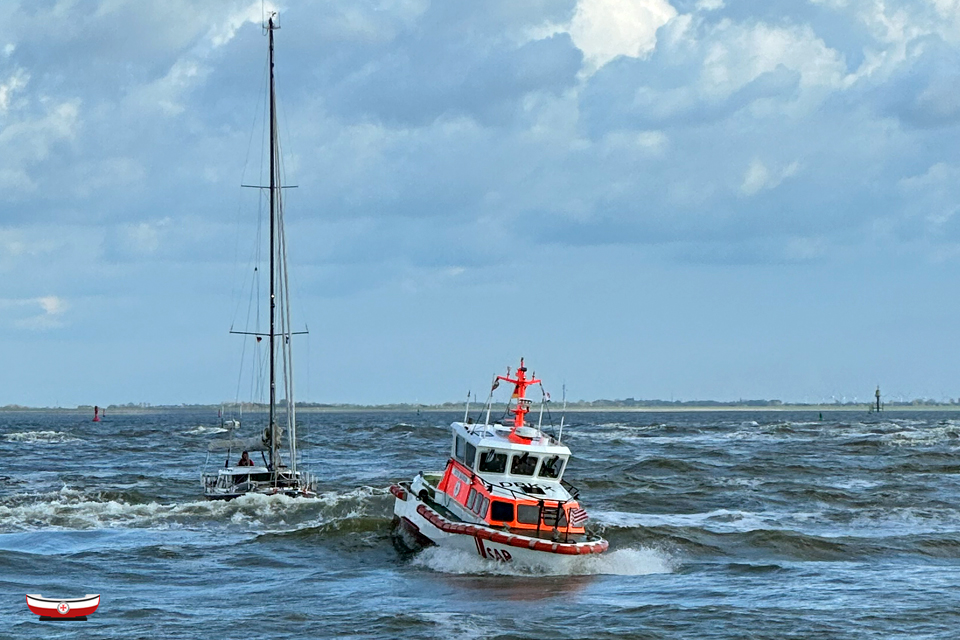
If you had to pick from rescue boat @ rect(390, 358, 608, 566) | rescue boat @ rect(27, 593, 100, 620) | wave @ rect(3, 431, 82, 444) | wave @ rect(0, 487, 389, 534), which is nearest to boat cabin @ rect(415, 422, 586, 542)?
rescue boat @ rect(390, 358, 608, 566)

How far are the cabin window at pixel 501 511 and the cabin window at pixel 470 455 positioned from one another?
7.82 feet

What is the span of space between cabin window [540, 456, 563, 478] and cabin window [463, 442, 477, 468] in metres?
1.84

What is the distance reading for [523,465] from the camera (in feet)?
108

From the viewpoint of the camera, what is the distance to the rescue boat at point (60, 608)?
24578 mm

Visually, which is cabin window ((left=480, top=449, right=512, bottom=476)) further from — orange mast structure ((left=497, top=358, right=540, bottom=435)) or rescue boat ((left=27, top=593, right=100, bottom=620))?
rescue boat ((left=27, top=593, right=100, bottom=620))

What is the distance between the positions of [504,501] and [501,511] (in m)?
0.26

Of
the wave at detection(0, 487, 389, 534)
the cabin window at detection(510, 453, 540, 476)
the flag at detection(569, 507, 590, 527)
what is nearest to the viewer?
the flag at detection(569, 507, 590, 527)

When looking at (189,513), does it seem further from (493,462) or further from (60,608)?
(60,608)

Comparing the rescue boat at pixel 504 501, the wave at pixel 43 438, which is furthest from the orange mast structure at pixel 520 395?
the wave at pixel 43 438

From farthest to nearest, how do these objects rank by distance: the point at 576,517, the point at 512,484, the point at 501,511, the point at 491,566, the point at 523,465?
the point at 523,465 < the point at 512,484 < the point at 576,517 < the point at 501,511 < the point at 491,566

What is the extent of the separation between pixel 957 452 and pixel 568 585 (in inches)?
2423

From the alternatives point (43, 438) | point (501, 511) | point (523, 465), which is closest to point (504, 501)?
point (501, 511)

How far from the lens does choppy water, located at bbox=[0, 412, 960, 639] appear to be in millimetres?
25016

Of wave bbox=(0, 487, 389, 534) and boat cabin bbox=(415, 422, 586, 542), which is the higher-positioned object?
boat cabin bbox=(415, 422, 586, 542)
